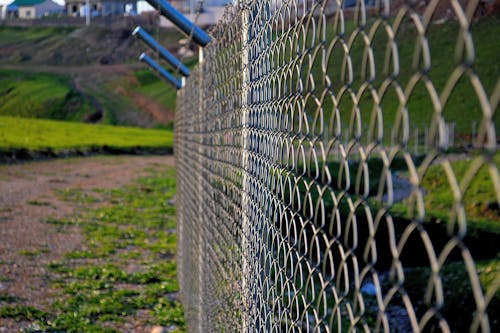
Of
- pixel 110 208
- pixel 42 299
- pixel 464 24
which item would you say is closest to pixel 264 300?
pixel 464 24

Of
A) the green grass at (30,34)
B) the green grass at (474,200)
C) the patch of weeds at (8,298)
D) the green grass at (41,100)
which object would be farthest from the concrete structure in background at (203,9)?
the green grass at (30,34)

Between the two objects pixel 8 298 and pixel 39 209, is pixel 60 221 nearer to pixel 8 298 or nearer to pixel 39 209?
pixel 39 209

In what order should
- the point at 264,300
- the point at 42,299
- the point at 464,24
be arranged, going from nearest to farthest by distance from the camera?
1. the point at 464,24
2. the point at 264,300
3. the point at 42,299

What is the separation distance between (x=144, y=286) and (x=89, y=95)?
6034cm

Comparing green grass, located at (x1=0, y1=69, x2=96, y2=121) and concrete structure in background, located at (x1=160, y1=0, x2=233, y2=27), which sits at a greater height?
concrete structure in background, located at (x1=160, y1=0, x2=233, y2=27)

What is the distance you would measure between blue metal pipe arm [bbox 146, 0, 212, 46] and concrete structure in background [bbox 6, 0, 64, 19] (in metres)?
99.2

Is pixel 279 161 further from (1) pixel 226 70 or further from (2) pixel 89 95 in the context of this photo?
(2) pixel 89 95

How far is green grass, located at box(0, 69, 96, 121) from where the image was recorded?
63781 mm

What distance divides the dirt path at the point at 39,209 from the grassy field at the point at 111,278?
0.56 ft

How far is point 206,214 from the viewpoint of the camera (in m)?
4.70

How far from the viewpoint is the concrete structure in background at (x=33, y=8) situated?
A: 3999 inches

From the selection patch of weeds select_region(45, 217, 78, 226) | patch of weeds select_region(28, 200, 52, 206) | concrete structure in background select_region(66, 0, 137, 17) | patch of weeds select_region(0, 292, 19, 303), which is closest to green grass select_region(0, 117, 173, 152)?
patch of weeds select_region(28, 200, 52, 206)

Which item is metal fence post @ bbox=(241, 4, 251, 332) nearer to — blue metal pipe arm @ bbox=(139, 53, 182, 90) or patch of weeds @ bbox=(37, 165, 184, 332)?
patch of weeds @ bbox=(37, 165, 184, 332)

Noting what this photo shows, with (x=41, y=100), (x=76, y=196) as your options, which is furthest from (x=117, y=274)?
(x=41, y=100)
